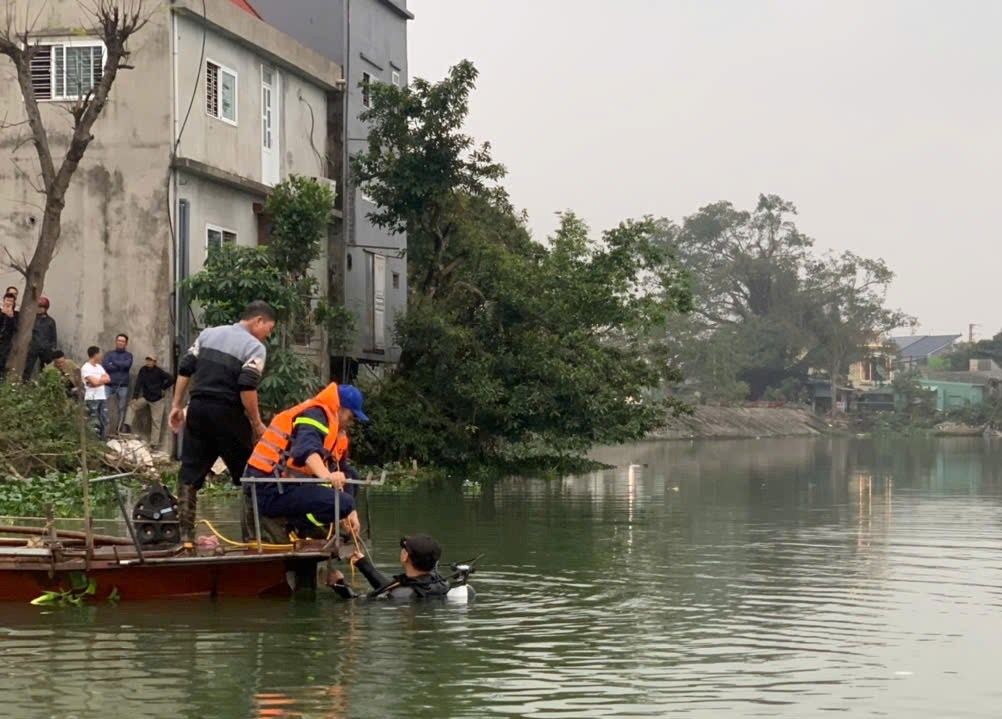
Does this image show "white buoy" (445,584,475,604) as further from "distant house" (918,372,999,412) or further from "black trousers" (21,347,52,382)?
"distant house" (918,372,999,412)

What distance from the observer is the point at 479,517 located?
23.4 meters

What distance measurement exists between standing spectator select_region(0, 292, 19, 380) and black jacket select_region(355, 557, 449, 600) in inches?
585

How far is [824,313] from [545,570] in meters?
87.5

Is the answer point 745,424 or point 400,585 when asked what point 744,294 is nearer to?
point 745,424

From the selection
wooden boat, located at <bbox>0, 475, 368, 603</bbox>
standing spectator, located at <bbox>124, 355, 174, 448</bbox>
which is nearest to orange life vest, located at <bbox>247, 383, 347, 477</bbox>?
wooden boat, located at <bbox>0, 475, 368, 603</bbox>

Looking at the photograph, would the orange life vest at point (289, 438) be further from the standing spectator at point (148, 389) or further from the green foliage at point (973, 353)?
the green foliage at point (973, 353)

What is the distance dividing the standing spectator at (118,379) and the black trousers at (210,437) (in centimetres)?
1407

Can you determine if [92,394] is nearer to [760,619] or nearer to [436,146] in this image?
[436,146]

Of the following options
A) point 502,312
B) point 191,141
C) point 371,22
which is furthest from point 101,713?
point 371,22

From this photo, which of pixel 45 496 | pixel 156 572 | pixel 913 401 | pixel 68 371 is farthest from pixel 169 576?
pixel 913 401

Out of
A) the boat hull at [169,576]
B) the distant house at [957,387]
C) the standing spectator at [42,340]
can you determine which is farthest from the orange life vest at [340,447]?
the distant house at [957,387]

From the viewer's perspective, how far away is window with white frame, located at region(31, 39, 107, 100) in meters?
28.9

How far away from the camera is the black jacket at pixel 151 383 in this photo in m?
27.7

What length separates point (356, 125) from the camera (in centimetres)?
3691
